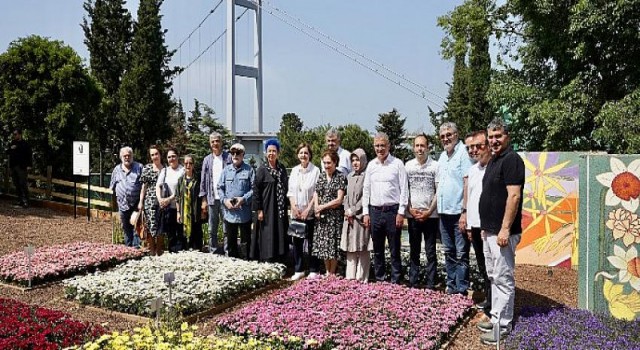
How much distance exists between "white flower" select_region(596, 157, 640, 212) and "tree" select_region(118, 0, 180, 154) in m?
16.0

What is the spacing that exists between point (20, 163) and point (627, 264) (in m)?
12.3

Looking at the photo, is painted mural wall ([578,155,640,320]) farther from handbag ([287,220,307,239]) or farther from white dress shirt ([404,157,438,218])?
handbag ([287,220,307,239])

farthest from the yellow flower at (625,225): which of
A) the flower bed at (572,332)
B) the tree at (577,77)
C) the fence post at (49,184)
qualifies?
the fence post at (49,184)

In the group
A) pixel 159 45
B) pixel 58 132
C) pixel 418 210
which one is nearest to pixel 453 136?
pixel 418 210

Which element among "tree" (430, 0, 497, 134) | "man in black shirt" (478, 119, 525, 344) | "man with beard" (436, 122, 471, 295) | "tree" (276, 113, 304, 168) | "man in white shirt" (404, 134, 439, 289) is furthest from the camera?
"tree" (276, 113, 304, 168)

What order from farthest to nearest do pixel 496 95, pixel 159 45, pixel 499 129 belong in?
pixel 159 45 → pixel 496 95 → pixel 499 129

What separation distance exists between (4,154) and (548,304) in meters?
13.6

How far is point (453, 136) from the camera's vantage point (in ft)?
18.8

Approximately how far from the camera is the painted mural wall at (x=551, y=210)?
750 centimetres

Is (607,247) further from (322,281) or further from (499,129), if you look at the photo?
(322,281)

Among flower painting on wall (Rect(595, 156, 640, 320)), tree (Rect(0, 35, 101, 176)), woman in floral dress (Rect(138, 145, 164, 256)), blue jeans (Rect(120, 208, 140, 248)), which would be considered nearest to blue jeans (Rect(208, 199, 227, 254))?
woman in floral dress (Rect(138, 145, 164, 256))

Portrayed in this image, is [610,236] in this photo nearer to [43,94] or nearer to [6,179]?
[43,94]

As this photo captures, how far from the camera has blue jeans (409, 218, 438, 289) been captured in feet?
19.5

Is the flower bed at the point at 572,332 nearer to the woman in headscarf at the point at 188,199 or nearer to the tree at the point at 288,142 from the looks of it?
the woman in headscarf at the point at 188,199
